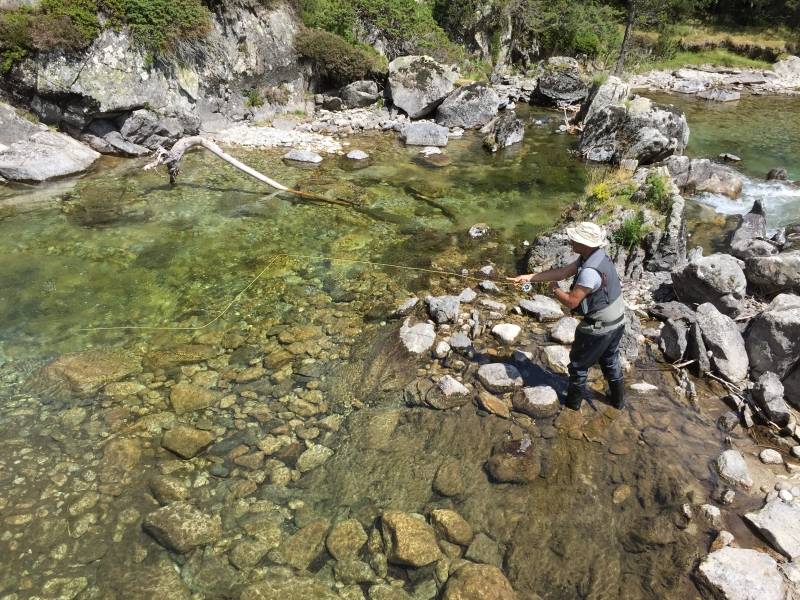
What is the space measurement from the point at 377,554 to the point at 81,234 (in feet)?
34.5

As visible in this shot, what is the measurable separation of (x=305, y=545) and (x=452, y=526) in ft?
5.01

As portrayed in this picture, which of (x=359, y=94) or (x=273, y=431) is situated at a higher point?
(x=359, y=94)

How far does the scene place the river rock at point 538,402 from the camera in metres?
6.58

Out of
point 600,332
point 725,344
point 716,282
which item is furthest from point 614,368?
point 716,282

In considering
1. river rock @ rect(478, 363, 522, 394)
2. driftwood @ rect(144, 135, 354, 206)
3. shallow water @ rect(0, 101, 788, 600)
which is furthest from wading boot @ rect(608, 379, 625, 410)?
driftwood @ rect(144, 135, 354, 206)

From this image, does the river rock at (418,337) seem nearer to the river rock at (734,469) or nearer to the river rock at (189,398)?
the river rock at (189,398)

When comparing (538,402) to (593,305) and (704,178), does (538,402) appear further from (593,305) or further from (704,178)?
(704,178)

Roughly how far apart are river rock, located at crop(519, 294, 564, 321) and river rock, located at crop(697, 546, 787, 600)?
172 inches

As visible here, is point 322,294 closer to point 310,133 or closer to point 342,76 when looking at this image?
point 310,133

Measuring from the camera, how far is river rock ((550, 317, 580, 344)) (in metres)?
7.90

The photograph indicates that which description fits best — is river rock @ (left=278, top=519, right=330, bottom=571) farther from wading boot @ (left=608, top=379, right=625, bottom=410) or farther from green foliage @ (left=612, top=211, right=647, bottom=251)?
green foliage @ (left=612, top=211, right=647, bottom=251)

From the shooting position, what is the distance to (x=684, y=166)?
15.3 m

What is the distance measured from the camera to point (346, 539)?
16.7ft

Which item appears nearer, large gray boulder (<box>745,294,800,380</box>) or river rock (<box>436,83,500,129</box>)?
large gray boulder (<box>745,294,800,380</box>)
